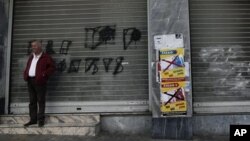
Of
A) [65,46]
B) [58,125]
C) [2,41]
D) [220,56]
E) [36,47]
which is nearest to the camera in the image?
[58,125]

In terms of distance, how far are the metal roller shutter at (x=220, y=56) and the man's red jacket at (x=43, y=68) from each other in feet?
10.8

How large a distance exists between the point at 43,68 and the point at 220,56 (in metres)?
4.09

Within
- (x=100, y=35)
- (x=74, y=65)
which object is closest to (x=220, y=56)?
(x=100, y=35)

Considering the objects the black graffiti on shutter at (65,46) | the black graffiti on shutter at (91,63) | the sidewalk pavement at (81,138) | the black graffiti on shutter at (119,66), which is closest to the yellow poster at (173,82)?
the sidewalk pavement at (81,138)

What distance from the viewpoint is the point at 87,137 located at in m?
8.04

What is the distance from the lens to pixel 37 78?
8.20 meters

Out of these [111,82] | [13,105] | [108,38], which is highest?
[108,38]

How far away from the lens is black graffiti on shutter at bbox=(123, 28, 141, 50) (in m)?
9.00

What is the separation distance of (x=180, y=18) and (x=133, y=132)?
2720 millimetres

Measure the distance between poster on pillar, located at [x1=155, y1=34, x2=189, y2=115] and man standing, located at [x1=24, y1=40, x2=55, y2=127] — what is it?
8.30 ft

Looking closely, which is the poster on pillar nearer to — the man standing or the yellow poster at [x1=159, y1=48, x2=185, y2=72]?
the yellow poster at [x1=159, y1=48, x2=185, y2=72]

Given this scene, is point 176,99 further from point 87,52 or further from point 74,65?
point 74,65

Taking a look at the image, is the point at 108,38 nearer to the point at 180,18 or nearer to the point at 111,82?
the point at 111,82

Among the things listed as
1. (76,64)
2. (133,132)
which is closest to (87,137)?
(133,132)
